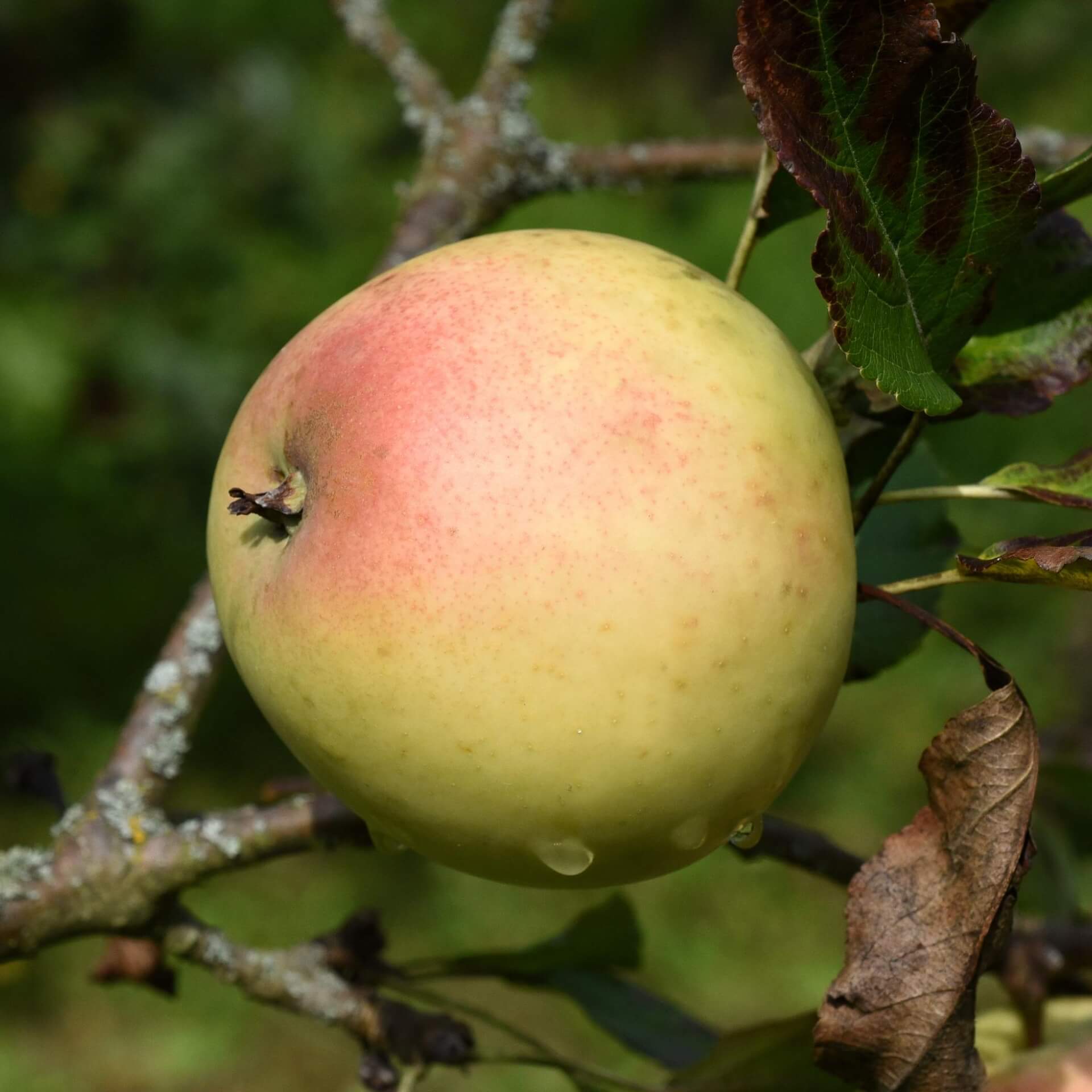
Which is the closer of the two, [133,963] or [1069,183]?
[1069,183]

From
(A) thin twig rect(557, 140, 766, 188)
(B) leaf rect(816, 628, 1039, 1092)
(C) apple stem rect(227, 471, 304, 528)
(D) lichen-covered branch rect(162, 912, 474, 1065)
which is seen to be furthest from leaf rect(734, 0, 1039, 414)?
(A) thin twig rect(557, 140, 766, 188)

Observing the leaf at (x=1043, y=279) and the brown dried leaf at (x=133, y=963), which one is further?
the brown dried leaf at (x=133, y=963)

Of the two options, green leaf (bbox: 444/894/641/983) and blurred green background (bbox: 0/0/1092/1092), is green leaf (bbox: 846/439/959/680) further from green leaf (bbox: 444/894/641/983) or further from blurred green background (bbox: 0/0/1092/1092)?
blurred green background (bbox: 0/0/1092/1092)

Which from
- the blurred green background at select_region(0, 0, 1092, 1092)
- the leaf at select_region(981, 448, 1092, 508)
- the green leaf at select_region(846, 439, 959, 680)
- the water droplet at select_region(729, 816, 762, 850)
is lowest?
the blurred green background at select_region(0, 0, 1092, 1092)

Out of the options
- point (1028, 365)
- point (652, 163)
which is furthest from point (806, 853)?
point (652, 163)

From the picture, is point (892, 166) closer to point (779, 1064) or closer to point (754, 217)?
point (754, 217)

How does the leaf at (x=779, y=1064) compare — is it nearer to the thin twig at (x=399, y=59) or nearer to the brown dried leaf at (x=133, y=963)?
the brown dried leaf at (x=133, y=963)

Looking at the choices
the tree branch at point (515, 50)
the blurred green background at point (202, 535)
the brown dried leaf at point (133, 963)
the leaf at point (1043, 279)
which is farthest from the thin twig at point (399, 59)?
the blurred green background at point (202, 535)
